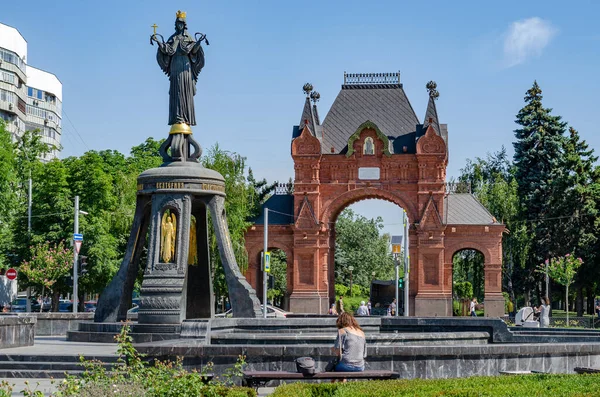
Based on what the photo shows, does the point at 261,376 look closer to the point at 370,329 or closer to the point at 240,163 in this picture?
the point at 370,329

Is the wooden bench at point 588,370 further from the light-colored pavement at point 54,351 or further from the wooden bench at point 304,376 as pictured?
the light-colored pavement at point 54,351

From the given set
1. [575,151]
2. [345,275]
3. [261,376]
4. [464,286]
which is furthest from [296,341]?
[345,275]

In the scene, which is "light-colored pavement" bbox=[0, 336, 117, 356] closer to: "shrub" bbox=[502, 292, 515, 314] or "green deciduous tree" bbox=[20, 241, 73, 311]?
"green deciduous tree" bbox=[20, 241, 73, 311]

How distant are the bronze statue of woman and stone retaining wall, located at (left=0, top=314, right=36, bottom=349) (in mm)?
5695

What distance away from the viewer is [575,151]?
197 ft

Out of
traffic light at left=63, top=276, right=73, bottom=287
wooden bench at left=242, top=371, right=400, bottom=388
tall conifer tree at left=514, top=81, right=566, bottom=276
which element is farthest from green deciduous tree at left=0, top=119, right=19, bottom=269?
wooden bench at left=242, top=371, right=400, bottom=388

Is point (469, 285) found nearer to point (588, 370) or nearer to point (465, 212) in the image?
point (465, 212)

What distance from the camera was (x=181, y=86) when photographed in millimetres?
23031

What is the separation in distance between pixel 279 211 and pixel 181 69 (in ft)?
114

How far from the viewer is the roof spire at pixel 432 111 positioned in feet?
183

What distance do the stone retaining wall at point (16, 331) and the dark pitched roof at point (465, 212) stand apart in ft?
121

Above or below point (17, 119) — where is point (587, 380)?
below

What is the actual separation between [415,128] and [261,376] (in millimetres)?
45675

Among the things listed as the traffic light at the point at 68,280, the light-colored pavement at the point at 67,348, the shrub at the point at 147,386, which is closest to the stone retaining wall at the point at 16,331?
the light-colored pavement at the point at 67,348
